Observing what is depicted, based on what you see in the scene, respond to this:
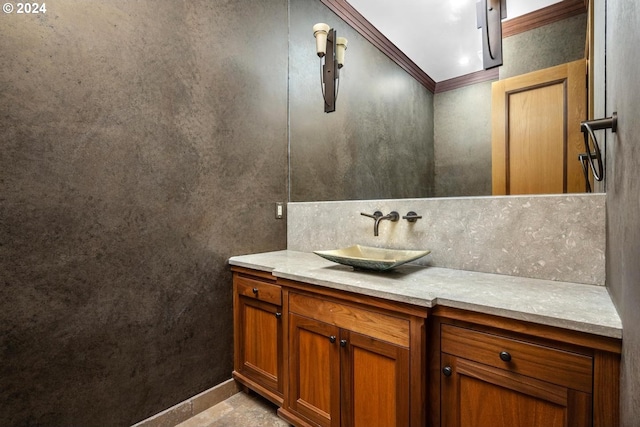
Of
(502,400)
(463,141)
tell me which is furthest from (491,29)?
(502,400)

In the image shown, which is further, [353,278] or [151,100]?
[151,100]

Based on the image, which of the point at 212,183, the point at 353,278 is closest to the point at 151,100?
the point at 212,183

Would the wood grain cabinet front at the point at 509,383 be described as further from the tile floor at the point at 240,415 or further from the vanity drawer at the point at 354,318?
the tile floor at the point at 240,415

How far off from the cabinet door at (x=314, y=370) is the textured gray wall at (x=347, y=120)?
39.9 inches

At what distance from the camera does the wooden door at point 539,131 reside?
4.39ft

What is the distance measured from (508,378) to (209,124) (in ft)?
6.06

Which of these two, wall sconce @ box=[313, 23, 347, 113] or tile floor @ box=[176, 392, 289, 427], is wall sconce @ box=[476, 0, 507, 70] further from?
tile floor @ box=[176, 392, 289, 427]

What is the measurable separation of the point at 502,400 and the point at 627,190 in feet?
2.25

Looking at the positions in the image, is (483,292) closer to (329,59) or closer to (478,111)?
(478,111)

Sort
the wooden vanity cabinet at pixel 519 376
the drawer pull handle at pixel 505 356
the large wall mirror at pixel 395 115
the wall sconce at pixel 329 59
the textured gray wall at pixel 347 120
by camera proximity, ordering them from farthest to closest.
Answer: the wall sconce at pixel 329 59, the textured gray wall at pixel 347 120, the large wall mirror at pixel 395 115, the drawer pull handle at pixel 505 356, the wooden vanity cabinet at pixel 519 376

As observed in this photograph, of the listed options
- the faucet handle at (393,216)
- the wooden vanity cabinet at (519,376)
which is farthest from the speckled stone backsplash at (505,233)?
the wooden vanity cabinet at (519,376)

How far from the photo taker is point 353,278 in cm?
130

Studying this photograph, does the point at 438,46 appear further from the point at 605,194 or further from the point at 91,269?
the point at 91,269

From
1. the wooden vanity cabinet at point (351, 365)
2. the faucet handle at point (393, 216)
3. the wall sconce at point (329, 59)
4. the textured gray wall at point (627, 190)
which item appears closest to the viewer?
the textured gray wall at point (627, 190)
